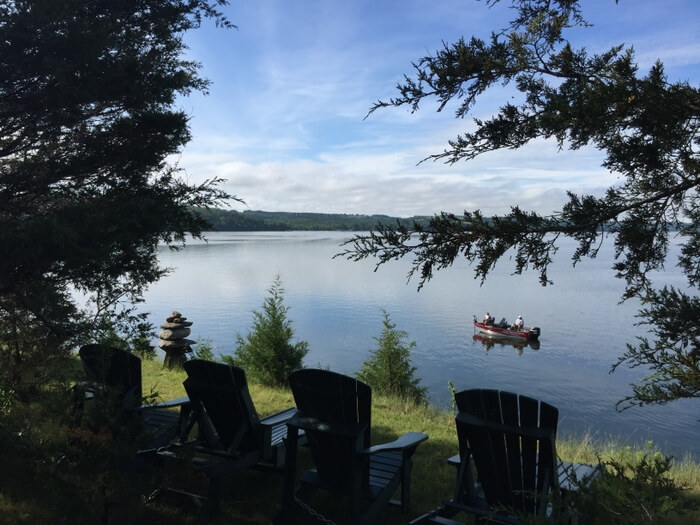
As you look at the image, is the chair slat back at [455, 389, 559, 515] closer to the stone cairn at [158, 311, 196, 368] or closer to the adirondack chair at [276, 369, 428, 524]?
the adirondack chair at [276, 369, 428, 524]

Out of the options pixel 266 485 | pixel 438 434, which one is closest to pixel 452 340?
pixel 438 434

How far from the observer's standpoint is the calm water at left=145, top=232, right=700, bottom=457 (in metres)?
13.3

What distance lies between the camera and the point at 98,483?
2521 millimetres

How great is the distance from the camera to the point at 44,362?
13.2ft

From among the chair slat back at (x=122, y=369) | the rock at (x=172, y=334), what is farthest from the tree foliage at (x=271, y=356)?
the chair slat back at (x=122, y=369)

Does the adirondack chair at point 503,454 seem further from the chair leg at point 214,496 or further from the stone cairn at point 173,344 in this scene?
the stone cairn at point 173,344

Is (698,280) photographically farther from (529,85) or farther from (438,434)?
(438,434)

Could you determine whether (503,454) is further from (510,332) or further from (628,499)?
(510,332)

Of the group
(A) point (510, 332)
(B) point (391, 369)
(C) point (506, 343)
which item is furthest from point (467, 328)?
(B) point (391, 369)

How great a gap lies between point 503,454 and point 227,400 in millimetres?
1636

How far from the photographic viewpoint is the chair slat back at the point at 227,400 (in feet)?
9.77

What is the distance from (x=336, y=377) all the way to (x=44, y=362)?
110 inches

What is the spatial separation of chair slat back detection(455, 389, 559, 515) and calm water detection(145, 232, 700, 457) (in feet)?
12.2

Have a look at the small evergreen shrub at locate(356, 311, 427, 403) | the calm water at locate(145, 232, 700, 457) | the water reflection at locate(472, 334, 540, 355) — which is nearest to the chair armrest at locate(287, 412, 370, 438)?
the calm water at locate(145, 232, 700, 457)
